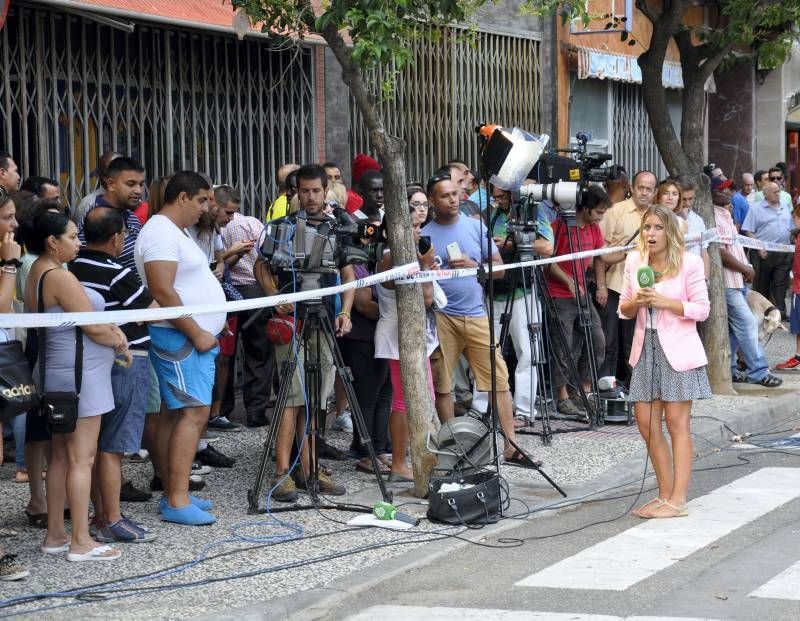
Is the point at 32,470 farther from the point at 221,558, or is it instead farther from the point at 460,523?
the point at 460,523

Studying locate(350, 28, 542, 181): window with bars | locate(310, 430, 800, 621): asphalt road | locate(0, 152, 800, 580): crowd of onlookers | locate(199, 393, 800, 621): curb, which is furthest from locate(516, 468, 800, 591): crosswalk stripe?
locate(350, 28, 542, 181): window with bars

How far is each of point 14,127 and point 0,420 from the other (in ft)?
17.5

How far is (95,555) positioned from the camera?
6977 millimetres

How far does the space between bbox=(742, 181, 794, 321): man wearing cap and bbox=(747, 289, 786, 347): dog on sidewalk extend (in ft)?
15.2

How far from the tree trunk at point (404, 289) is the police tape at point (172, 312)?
152 millimetres

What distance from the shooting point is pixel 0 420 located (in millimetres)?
6340

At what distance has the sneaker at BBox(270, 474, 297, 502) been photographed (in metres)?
8.30

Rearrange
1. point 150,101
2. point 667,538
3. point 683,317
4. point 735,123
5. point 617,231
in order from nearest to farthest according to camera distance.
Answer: point 667,538 < point 683,317 < point 617,231 < point 150,101 < point 735,123

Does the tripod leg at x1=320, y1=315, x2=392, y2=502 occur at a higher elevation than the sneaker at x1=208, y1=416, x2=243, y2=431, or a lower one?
higher

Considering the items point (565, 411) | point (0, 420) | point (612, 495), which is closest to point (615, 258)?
point (565, 411)

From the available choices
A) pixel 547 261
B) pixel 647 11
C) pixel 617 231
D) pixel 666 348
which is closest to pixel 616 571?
pixel 666 348

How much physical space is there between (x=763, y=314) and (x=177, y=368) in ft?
25.4

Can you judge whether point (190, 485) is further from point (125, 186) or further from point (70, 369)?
point (70, 369)

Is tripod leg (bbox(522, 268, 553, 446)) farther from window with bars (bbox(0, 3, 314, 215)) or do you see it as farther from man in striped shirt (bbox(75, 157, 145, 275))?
man in striped shirt (bbox(75, 157, 145, 275))
